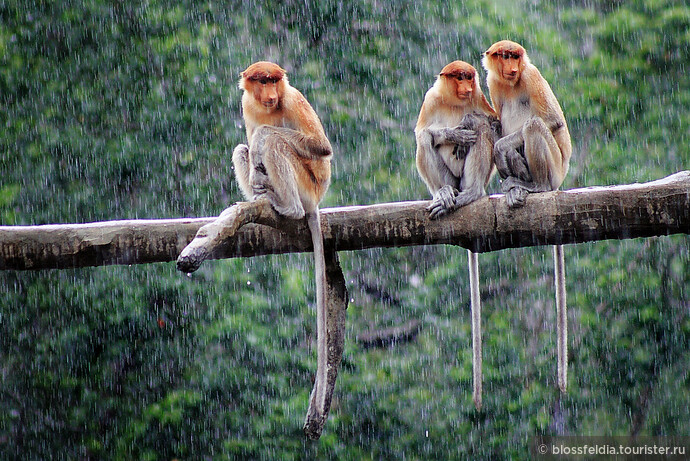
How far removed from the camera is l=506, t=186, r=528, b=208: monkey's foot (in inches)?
120

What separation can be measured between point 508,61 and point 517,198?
83 centimetres

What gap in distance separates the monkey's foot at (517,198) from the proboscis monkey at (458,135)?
38 centimetres

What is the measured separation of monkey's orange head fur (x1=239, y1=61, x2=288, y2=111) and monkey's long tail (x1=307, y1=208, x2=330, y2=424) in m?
0.51

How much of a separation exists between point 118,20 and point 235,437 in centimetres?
345

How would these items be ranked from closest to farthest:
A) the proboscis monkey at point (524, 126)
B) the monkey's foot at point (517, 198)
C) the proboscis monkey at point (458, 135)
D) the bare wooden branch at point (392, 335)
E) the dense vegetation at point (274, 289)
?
the monkey's foot at point (517, 198)
the proboscis monkey at point (524, 126)
the proboscis monkey at point (458, 135)
the dense vegetation at point (274, 289)
the bare wooden branch at point (392, 335)

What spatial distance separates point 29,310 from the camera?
620cm

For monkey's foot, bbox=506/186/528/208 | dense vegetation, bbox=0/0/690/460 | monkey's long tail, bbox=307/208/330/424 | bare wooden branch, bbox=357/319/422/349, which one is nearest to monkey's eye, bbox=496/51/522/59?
monkey's foot, bbox=506/186/528/208

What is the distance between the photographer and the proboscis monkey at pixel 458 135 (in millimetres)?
3629

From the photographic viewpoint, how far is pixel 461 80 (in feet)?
12.0

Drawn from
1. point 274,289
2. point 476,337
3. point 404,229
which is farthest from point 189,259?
point 274,289

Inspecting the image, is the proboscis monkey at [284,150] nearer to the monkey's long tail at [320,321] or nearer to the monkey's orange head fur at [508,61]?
the monkey's long tail at [320,321]

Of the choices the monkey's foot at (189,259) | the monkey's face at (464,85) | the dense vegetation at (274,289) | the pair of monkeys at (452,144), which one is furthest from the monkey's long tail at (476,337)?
the dense vegetation at (274,289)

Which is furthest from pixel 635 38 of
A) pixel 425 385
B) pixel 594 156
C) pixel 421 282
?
pixel 425 385

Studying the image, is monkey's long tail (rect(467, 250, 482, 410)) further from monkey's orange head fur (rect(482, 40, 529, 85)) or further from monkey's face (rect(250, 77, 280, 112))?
monkey's face (rect(250, 77, 280, 112))
